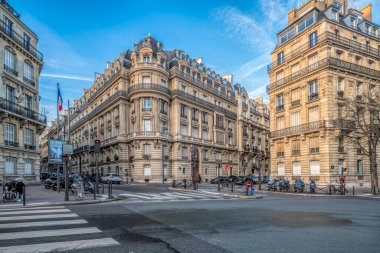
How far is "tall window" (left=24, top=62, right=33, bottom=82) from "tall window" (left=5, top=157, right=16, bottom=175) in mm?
9441

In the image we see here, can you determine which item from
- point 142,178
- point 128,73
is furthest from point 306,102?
point 128,73

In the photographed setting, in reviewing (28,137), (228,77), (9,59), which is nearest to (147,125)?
(28,137)

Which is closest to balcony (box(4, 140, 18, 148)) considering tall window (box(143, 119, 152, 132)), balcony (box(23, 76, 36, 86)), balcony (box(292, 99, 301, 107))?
balcony (box(23, 76, 36, 86))

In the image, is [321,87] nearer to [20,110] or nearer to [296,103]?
[296,103]

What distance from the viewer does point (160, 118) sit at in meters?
41.9

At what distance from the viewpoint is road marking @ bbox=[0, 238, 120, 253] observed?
5184 mm

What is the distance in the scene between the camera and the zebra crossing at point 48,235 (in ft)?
17.6

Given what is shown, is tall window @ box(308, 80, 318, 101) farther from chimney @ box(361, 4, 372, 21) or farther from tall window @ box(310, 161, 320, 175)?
chimney @ box(361, 4, 372, 21)

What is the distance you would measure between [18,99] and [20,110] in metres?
A: 1.16

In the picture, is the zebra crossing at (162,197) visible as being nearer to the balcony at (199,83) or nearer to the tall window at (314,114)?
the tall window at (314,114)

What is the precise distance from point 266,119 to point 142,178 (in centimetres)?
4222

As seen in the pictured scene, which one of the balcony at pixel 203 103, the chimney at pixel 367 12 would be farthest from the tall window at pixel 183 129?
the chimney at pixel 367 12

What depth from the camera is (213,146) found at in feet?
166

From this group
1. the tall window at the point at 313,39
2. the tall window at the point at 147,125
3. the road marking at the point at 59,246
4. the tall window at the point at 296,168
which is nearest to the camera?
the road marking at the point at 59,246
